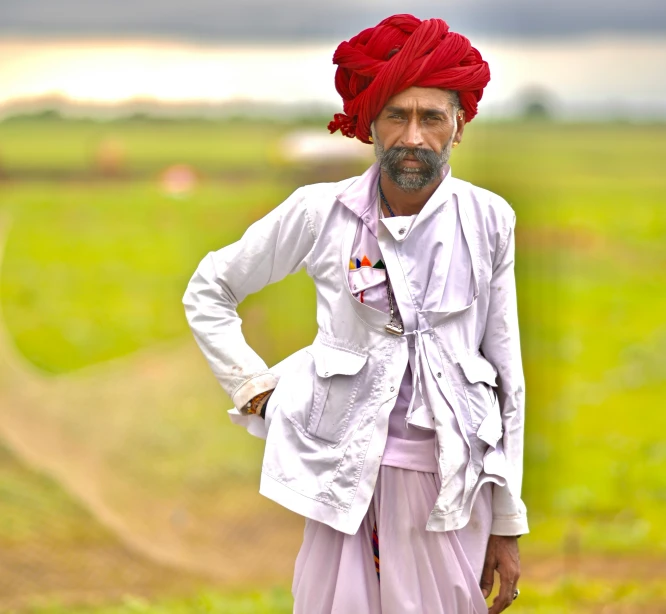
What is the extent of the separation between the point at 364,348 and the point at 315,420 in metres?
0.18

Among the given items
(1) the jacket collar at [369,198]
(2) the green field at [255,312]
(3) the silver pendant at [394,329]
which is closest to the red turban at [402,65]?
(1) the jacket collar at [369,198]

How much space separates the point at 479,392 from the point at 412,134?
1.73 ft

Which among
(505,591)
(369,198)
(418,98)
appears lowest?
(505,591)

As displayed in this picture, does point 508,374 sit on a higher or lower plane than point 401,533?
higher

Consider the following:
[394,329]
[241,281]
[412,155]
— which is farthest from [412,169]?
[241,281]

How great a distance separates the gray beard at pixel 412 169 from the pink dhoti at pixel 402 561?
57 cm

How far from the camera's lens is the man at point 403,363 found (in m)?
2.20

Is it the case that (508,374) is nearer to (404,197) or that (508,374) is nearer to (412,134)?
(404,197)

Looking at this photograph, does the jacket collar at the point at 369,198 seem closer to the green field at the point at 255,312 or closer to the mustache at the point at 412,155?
the mustache at the point at 412,155

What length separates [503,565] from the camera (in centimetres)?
233

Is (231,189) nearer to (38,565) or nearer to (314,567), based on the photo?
(38,565)

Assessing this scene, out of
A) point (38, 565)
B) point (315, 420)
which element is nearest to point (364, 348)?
point (315, 420)

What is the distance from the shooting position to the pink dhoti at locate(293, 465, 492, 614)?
225 centimetres

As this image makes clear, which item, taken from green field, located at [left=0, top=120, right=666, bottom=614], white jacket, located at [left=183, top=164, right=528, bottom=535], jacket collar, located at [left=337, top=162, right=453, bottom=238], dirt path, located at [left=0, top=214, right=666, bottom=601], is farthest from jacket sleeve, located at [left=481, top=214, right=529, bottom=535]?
dirt path, located at [left=0, top=214, right=666, bottom=601]
